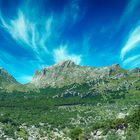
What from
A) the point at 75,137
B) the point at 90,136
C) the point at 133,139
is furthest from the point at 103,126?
the point at 133,139

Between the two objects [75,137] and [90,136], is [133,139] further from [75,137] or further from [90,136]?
[75,137]

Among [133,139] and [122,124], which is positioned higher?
[122,124]

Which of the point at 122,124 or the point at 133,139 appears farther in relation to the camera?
the point at 122,124

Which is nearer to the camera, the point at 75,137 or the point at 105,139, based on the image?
the point at 105,139

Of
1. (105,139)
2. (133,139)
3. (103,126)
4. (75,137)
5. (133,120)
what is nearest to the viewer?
(133,139)

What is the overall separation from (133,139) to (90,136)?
4448cm

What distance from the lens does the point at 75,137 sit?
186 metres

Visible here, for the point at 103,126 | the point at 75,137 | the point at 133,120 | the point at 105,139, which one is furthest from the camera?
the point at 75,137

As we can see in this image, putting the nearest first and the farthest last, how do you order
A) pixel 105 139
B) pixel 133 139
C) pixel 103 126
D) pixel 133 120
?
pixel 133 139 → pixel 105 139 → pixel 133 120 → pixel 103 126

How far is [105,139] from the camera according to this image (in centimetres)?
12688

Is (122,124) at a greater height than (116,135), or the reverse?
(122,124)

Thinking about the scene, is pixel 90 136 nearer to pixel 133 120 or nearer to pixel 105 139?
pixel 133 120

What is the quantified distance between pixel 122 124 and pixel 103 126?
506 inches

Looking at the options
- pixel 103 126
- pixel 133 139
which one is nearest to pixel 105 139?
pixel 133 139
